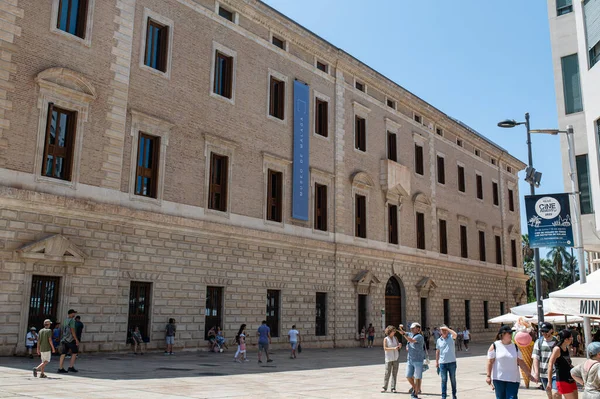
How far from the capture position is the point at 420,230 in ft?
125

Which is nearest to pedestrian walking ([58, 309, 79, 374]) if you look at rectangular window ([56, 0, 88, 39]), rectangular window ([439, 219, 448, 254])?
rectangular window ([56, 0, 88, 39])

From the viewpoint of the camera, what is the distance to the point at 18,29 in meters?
18.4

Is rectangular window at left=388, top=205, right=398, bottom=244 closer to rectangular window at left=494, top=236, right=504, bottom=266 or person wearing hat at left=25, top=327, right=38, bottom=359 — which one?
rectangular window at left=494, top=236, right=504, bottom=266

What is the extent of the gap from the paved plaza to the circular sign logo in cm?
440

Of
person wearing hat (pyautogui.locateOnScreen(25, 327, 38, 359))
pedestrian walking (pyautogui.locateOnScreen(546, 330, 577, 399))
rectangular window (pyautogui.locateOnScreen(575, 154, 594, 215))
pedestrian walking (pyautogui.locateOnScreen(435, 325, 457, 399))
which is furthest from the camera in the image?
rectangular window (pyautogui.locateOnScreen(575, 154, 594, 215))

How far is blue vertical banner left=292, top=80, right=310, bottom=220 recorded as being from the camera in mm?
28016

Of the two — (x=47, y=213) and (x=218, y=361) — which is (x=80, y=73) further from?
(x=218, y=361)

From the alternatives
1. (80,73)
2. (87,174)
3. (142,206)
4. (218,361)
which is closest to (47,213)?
(87,174)

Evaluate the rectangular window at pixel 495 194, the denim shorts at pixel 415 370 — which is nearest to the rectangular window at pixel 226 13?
the denim shorts at pixel 415 370

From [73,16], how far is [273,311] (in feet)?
47.9

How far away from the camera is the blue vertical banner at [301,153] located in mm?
28016

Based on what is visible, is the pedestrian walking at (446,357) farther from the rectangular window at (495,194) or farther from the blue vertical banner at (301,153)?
the rectangular window at (495,194)

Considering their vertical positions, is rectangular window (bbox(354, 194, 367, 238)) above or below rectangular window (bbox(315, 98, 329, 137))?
below

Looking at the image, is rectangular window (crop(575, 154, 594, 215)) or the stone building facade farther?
the stone building facade
